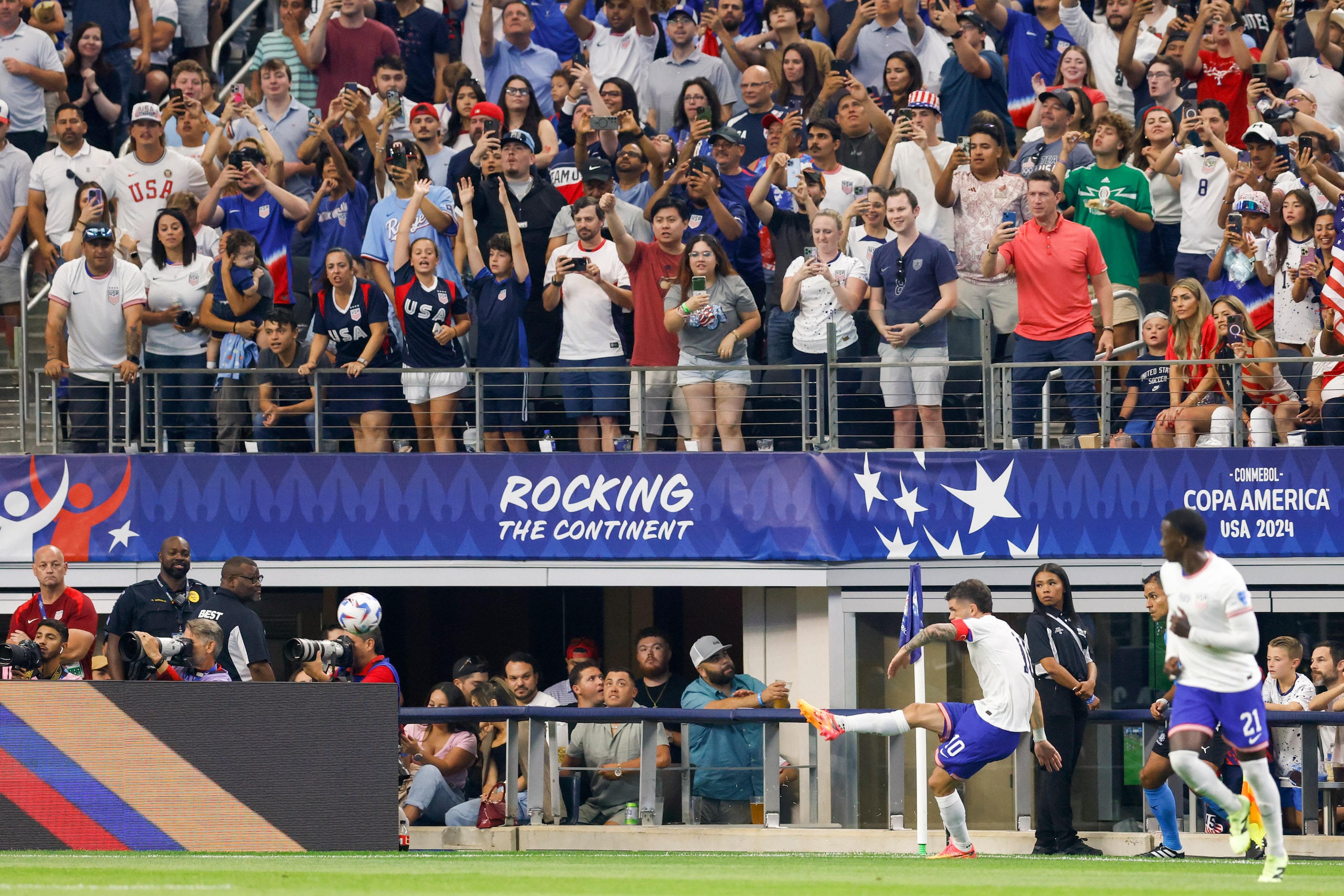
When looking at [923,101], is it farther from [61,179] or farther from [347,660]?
[61,179]

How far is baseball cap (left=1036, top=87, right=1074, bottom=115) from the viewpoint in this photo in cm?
1591

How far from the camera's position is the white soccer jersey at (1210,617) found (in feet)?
30.8

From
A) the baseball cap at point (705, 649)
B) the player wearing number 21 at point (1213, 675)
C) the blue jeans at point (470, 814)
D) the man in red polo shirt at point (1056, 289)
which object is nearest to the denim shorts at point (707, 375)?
the baseball cap at point (705, 649)

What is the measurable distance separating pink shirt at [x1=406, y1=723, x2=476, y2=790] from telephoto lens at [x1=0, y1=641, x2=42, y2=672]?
254cm

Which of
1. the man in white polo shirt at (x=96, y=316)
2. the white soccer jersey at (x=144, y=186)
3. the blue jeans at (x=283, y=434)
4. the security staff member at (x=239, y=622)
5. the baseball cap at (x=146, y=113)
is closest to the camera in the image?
the security staff member at (x=239, y=622)

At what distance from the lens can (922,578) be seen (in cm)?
1524

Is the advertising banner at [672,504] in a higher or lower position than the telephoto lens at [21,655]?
higher

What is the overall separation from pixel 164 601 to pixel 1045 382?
22.1ft

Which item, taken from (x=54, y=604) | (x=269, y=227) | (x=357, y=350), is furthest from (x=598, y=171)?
(x=54, y=604)

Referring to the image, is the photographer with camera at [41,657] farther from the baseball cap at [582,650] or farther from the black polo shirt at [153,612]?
the baseball cap at [582,650]

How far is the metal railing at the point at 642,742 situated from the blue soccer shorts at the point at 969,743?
1.69 meters

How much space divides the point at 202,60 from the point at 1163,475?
11.2 m

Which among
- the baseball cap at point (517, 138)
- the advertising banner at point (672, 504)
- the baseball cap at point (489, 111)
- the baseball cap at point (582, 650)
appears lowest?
the baseball cap at point (582, 650)

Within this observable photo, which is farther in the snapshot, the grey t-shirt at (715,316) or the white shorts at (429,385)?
the white shorts at (429,385)
